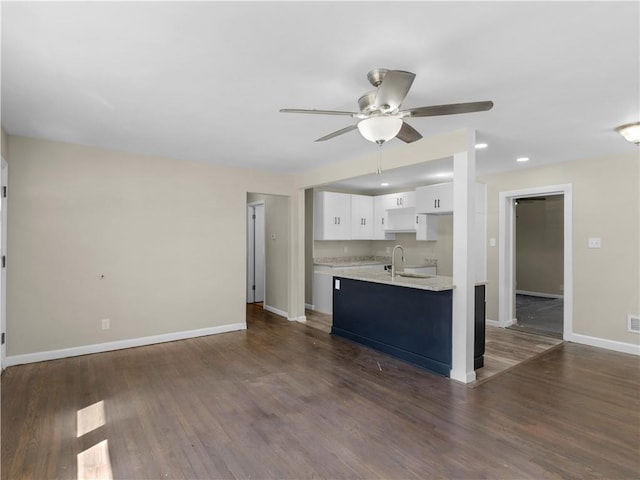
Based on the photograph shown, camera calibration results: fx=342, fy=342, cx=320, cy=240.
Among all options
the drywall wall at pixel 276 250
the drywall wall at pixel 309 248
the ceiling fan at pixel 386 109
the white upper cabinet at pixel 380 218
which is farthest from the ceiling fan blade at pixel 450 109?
the white upper cabinet at pixel 380 218

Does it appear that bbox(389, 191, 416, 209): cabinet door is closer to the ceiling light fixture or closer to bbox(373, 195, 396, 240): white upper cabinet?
bbox(373, 195, 396, 240): white upper cabinet

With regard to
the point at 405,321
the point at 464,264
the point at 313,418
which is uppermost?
the point at 464,264

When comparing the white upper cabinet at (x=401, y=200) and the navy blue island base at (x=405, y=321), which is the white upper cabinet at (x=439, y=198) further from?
the navy blue island base at (x=405, y=321)

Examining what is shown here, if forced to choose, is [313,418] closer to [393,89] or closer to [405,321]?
[405,321]

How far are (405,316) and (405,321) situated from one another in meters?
0.06

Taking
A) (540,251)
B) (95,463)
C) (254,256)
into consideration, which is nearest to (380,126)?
(95,463)

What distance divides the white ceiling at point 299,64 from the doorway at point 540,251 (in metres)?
5.51

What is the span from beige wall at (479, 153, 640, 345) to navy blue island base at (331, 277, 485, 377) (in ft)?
6.17

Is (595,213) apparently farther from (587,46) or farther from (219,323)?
(219,323)

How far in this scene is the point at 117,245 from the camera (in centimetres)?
425

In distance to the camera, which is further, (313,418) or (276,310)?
(276,310)

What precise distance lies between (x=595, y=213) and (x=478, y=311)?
232 cm

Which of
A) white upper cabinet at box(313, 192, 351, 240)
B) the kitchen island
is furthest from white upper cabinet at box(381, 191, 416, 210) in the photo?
the kitchen island

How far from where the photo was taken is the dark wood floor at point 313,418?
2.07 m
